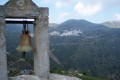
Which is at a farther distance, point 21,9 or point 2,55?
point 21,9

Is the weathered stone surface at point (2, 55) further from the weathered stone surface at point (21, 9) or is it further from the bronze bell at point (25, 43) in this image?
the bronze bell at point (25, 43)

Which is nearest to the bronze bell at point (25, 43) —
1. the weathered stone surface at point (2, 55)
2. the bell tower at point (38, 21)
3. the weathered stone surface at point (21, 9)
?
the bell tower at point (38, 21)

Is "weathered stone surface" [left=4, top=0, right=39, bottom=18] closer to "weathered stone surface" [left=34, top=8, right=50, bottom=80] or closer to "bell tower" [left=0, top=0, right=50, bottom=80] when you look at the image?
"bell tower" [left=0, top=0, right=50, bottom=80]

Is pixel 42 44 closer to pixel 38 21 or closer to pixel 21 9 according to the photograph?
pixel 38 21

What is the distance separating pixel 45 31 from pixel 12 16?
0.94 metres

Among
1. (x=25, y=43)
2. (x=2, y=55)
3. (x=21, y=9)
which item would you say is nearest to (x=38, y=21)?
(x=21, y=9)

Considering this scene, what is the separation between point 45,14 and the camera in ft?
26.4

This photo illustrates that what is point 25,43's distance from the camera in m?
8.09

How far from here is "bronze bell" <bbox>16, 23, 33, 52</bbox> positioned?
8.01 m

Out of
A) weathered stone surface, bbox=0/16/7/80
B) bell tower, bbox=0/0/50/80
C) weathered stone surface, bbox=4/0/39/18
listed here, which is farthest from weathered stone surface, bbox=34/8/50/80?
weathered stone surface, bbox=0/16/7/80

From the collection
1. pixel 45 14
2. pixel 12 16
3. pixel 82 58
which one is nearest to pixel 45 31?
pixel 45 14

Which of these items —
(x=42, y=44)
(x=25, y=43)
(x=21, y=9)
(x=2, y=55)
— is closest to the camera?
(x=2, y=55)

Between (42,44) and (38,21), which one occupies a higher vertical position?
(38,21)

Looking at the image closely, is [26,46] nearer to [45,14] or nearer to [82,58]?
[45,14]
